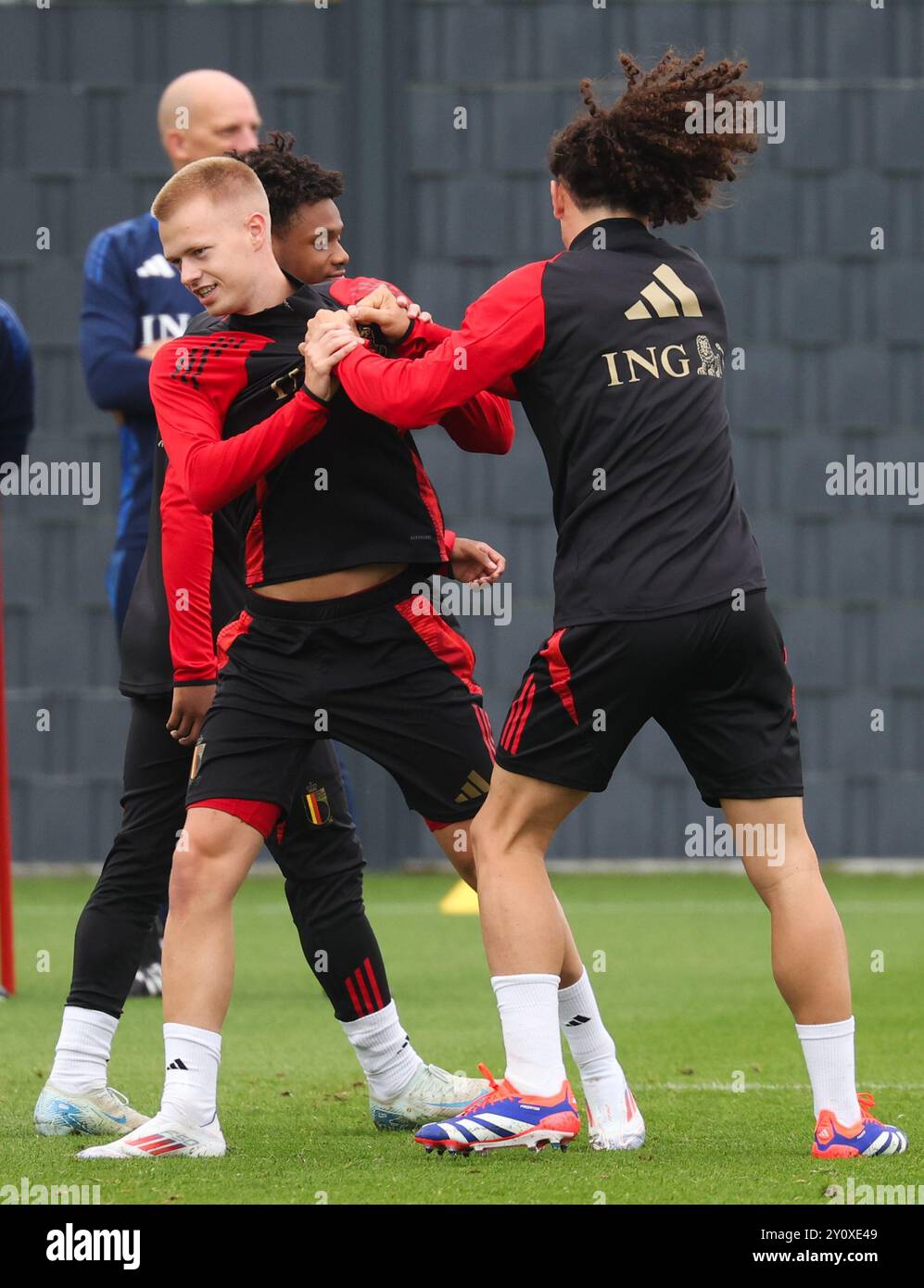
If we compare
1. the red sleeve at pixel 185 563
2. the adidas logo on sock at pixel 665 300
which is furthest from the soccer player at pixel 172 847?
the adidas logo on sock at pixel 665 300

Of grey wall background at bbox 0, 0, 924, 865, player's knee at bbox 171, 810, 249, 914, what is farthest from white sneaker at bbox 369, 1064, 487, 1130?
grey wall background at bbox 0, 0, 924, 865

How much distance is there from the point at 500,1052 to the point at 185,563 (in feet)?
5.04

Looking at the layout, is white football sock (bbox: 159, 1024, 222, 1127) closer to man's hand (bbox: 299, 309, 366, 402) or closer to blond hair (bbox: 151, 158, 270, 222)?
man's hand (bbox: 299, 309, 366, 402)

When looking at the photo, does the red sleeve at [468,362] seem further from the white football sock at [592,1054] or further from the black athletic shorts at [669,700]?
the white football sock at [592,1054]

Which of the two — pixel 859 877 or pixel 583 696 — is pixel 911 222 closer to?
pixel 859 877

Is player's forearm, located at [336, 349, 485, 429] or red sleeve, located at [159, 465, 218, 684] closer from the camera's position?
player's forearm, located at [336, 349, 485, 429]

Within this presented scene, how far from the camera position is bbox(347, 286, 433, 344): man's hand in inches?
139

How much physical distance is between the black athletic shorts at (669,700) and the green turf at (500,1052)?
628 mm

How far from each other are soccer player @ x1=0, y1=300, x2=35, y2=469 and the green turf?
4.70 feet

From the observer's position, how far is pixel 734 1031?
5.05 metres

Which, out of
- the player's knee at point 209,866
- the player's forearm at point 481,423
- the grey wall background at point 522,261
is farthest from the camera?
the grey wall background at point 522,261

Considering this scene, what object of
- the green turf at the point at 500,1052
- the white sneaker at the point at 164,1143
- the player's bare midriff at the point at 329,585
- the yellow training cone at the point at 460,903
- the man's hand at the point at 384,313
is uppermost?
the man's hand at the point at 384,313

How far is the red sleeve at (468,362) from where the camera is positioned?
10.9ft

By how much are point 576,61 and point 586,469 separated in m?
5.61
